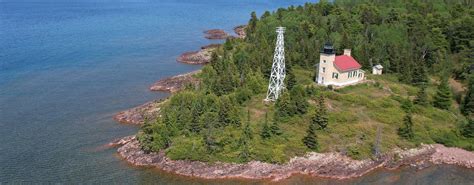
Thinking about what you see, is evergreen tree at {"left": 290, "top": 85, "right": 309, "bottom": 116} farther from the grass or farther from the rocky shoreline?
the rocky shoreline

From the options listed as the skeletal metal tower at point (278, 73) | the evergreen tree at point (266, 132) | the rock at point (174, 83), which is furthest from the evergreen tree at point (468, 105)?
the rock at point (174, 83)

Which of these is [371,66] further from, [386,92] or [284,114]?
[284,114]

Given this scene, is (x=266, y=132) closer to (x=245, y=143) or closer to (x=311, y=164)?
(x=245, y=143)

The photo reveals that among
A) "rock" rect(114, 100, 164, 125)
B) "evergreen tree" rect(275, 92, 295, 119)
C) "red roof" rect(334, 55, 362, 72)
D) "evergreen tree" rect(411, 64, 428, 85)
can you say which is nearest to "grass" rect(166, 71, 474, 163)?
"evergreen tree" rect(275, 92, 295, 119)

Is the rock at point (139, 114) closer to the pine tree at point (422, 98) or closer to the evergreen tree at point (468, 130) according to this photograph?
the pine tree at point (422, 98)

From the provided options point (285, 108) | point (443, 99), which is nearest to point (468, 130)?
point (443, 99)

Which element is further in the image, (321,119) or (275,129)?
(321,119)

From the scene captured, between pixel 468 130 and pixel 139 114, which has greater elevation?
pixel 468 130
